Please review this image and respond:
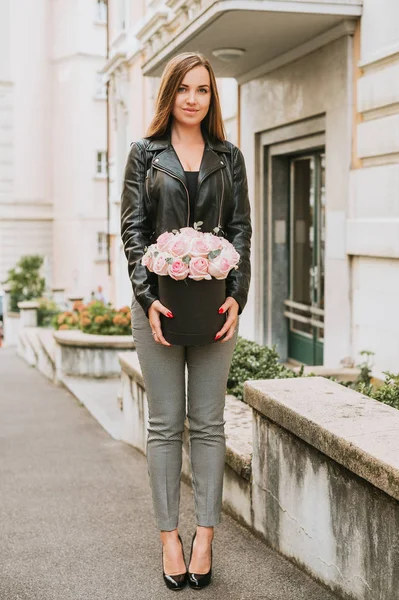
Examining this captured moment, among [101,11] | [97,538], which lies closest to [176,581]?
[97,538]

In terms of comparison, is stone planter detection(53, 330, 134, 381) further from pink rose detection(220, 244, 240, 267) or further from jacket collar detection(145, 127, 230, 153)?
pink rose detection(220, 244, 240, 267)

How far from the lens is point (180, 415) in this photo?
3758mm

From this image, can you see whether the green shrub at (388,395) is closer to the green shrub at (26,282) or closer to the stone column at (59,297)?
the stone column at (59,297)

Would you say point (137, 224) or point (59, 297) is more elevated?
point (137, 224)

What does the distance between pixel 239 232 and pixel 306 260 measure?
19.1ft

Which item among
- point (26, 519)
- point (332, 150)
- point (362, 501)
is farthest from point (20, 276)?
point (362, 501)

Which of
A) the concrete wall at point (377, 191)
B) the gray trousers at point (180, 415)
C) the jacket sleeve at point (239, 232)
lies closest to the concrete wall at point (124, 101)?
the concrete wall at point (377, 191)

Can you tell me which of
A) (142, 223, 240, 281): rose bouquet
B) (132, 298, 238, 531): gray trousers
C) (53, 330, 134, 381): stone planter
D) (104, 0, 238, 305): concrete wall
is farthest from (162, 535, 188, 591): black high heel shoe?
(104, 0, 238, 305): concrete wall

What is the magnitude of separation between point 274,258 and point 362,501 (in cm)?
669

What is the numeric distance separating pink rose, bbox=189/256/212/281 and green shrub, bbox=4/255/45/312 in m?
28.5

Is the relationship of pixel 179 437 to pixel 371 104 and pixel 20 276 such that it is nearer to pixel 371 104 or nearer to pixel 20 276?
pixel 371 104

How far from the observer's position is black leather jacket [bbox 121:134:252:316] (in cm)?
356

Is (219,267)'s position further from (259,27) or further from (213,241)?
(259,27)

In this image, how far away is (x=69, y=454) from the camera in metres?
7.20
